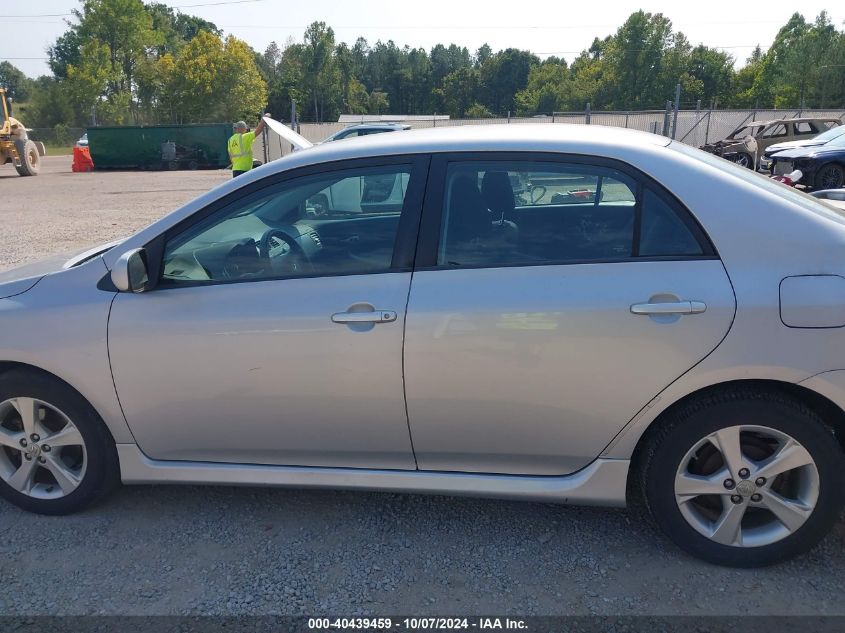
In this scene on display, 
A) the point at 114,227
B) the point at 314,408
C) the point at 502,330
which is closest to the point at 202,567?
the point at 314,408

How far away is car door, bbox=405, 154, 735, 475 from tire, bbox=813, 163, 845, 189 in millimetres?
13255

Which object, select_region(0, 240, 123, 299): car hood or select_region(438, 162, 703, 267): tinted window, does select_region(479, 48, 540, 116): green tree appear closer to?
select_region(0, 240, 123, 299): car hood

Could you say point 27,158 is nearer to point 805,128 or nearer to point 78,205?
point 78,205

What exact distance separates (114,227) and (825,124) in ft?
69.4

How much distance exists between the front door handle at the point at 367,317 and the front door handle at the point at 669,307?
91 cm

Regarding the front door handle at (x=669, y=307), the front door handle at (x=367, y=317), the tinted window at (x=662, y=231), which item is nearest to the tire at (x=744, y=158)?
the tinted window at (x=662, y=231)

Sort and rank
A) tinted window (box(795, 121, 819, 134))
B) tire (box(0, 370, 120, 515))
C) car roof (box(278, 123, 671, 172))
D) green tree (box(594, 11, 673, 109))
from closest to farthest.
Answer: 1. car roof (box(278, 123, 671, 172))
2. tire (box(0, 370, 120, 515))
3. tinted window (box(795, 121, 819, 134))
4. green tree (box(594, 11, 673, 109))

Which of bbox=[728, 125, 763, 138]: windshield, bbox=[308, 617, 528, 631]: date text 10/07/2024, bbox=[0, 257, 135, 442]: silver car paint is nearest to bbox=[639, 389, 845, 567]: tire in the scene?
bbox=[308, 617, 528, 631]: date text 10/07/2024

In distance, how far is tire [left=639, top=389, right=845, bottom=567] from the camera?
2.43m

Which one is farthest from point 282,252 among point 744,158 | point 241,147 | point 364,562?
point 744,158

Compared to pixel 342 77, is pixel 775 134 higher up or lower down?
lower down

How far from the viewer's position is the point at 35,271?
324cm

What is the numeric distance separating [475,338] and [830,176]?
13979 millimetres

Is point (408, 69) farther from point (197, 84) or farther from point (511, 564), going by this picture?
point (511, 564)
